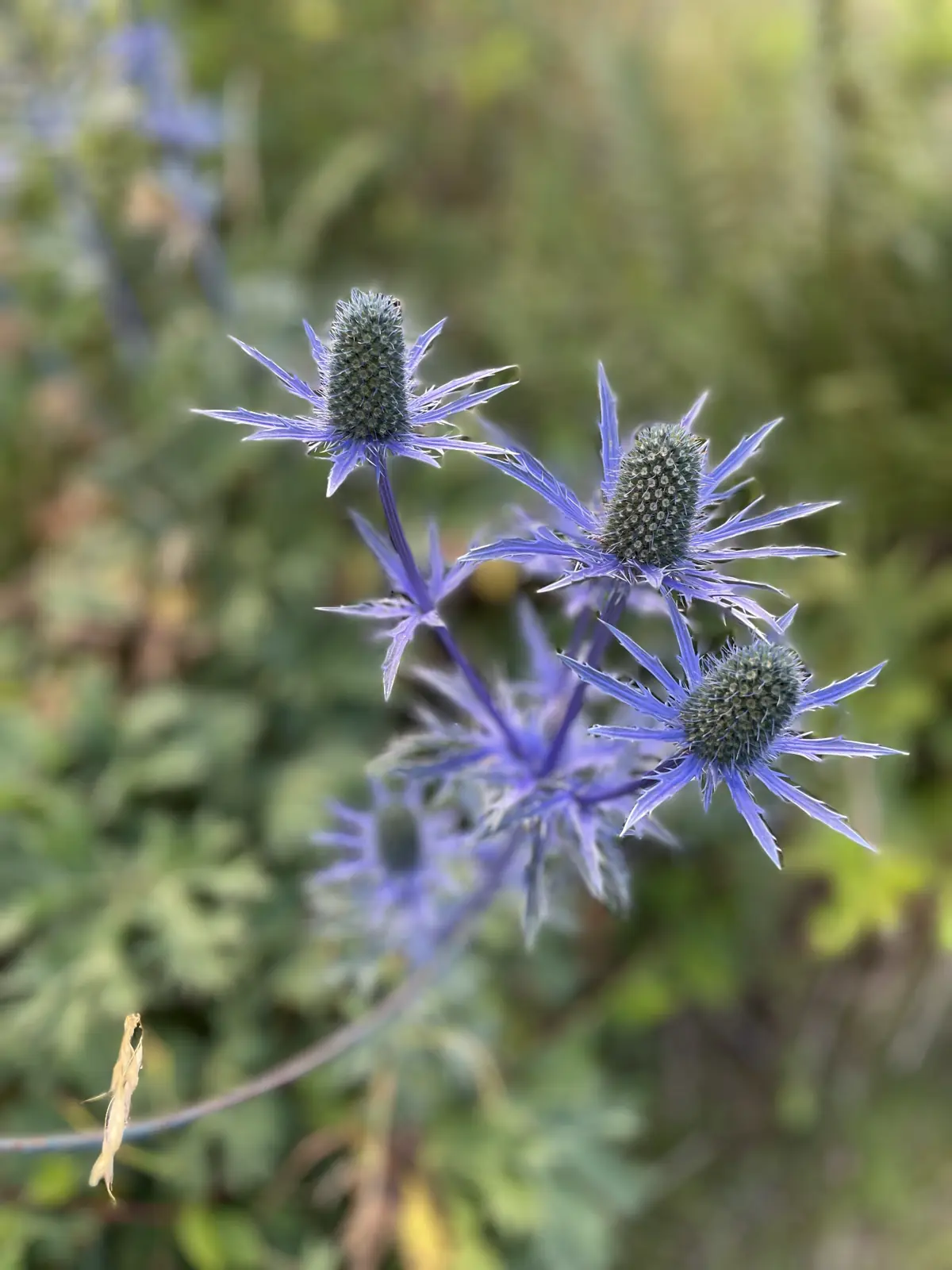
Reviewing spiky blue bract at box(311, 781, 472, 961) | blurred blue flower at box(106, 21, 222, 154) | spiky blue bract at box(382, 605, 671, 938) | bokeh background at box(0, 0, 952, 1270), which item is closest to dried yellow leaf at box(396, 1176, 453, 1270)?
bokeh background at box(0, 0, 952, 1270)

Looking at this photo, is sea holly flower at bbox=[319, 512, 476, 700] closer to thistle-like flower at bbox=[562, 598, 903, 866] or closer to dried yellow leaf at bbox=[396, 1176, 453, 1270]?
thistle-like flower at bbox=[562, 598, 903, 866]

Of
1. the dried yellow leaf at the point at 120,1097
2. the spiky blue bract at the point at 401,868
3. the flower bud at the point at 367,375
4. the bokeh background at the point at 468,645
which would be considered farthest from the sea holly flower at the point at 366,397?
the bokeh background at the point at 468,645

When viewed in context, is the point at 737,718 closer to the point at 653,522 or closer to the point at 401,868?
the point at 653,522

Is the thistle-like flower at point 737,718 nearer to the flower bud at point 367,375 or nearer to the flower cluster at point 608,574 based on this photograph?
the flower cluster at point 608,574

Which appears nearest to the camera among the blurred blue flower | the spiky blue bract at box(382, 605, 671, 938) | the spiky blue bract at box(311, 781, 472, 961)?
the spiky blue bract at box(382, 605, 671, 938)

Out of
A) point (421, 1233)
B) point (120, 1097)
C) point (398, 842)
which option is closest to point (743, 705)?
point (120, 1097)

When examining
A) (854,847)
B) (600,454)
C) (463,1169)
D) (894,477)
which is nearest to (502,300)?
(894,477)
